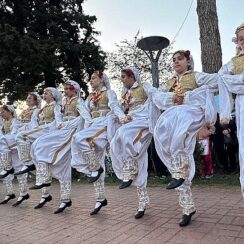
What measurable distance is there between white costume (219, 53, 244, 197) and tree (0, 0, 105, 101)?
1398cm

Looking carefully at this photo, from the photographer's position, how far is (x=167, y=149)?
4.45 metres

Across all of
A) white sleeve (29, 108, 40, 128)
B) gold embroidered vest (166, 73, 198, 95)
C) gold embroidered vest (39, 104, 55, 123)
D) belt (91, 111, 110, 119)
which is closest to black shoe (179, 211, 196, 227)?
gold embroidered vest (166, 73, 198, 95)

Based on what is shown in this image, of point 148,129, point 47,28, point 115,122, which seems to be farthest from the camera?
point 47,28

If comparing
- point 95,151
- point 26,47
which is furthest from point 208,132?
point 26,47

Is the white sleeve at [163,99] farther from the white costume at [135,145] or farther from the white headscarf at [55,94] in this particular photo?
the white headscarf at [55,94]

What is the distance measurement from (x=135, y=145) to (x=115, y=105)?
0.80 meters

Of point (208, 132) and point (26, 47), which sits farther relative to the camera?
point (26, 47)

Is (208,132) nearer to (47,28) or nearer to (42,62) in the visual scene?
(42,62)

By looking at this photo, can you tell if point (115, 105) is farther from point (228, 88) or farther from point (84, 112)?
point (228, 88)

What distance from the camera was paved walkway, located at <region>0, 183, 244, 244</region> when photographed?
405cm

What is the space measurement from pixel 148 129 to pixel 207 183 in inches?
123

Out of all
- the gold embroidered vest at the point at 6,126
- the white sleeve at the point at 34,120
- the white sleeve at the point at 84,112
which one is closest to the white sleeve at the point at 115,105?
the white sleeve at the point at 84,112

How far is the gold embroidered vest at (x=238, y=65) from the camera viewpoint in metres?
4.09

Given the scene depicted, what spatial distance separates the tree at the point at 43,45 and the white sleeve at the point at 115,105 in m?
12.2
